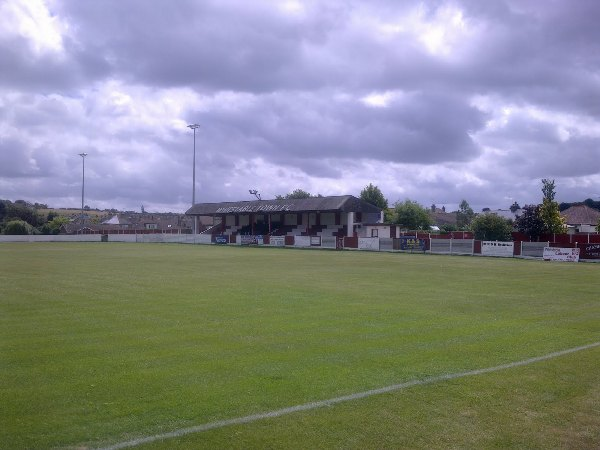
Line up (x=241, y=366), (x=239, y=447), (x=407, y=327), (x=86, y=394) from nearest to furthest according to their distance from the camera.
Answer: (x=239, y=447), (x=86, y=394), (x=241, y=366), (x=407, y=327)

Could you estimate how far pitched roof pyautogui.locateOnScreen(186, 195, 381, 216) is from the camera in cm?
7819

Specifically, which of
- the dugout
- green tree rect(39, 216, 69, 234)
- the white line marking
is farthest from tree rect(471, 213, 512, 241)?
green tree rect(39, 216, 69, 234)

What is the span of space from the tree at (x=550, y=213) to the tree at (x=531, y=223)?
396 millimetres

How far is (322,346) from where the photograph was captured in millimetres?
10820

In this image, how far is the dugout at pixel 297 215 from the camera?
7919cm

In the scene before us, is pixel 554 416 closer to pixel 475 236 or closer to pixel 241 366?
pixel 241 366

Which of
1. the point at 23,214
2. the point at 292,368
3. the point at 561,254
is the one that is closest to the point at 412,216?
the point at 561,254

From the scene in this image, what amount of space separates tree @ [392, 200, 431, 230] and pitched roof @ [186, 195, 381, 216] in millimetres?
24636

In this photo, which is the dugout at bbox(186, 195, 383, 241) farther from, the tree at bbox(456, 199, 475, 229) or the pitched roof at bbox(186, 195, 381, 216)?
the tree at bbox(456, 199, 475, 229)

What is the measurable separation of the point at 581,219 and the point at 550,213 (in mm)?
30223

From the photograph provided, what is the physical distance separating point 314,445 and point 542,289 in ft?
60.6

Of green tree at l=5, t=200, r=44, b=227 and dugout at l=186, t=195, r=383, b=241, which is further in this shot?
green tree at l=5, t=200, r=44, b=227

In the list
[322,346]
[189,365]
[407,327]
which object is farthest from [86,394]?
[407,327]

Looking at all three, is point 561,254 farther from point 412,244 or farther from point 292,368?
point 292,368
